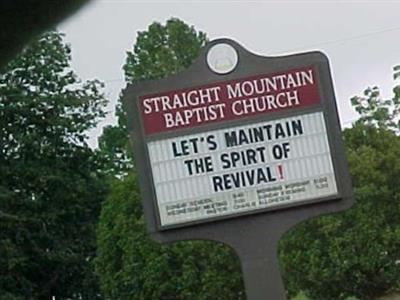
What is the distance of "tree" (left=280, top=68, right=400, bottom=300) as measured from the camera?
A: 16922 millimetres

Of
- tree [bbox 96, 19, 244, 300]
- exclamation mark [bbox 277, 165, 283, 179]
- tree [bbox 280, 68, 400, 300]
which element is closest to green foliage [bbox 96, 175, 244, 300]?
tree [bbox 96, 19, 244, 300]

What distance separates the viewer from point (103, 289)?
2286 cm

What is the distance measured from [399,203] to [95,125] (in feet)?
47.6

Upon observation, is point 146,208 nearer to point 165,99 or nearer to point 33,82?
point 165,99

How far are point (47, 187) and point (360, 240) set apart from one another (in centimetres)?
1308

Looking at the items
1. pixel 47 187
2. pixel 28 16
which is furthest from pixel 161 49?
pixel 28 16

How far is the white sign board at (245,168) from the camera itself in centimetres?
809

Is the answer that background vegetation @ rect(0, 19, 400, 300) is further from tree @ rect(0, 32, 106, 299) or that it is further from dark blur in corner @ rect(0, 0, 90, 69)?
dark blur in corner @ rect(0, 0, 90, 69)

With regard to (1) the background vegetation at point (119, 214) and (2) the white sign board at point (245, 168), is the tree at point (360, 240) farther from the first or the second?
(2) the white sign board at point (245, 168)

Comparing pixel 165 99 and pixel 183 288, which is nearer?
pixel 165 99

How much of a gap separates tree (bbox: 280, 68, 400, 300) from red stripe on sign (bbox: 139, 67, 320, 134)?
28.5ft

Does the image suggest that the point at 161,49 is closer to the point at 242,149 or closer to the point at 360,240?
the point at 360,240

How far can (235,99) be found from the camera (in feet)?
26.9

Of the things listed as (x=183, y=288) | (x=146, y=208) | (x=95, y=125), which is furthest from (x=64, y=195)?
(x=146, y=208)
